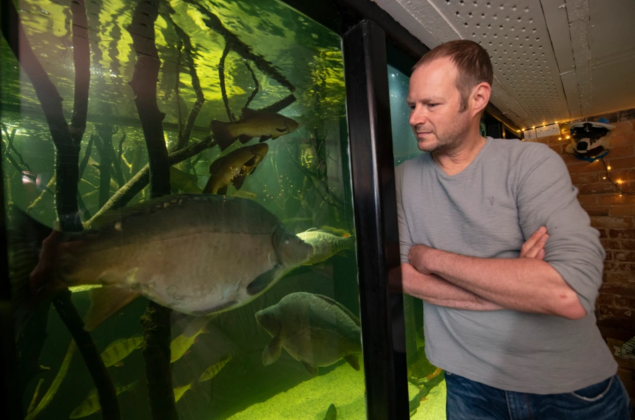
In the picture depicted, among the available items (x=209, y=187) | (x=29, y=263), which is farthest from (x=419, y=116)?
(x=29, y=263)

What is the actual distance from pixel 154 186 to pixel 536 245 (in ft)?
5.26

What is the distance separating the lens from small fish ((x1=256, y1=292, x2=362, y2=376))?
2.09 metres

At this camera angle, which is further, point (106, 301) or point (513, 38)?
point (513, 38)

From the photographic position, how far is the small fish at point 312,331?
6.85ft

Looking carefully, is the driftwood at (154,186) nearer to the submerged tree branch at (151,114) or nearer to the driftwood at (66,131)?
the submerged tree branch at (151,114)

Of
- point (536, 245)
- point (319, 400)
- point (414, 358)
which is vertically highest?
point (536, 245)

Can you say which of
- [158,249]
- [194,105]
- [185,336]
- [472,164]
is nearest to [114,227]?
[158,249]

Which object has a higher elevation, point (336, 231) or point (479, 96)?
point (479, 96)

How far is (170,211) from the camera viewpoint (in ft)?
4.16

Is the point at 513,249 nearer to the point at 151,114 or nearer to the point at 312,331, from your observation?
the point at 312,331

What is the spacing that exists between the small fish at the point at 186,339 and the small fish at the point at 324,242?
0.79 m

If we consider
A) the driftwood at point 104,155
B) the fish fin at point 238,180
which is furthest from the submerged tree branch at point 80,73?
the fish fin at point 238,180

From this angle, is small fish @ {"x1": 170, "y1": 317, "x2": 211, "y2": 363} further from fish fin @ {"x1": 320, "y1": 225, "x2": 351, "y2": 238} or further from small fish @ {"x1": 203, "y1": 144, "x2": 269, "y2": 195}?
fish fin @ {"x1": 320, "y1": 225, "x2": 351, "y2": 238}

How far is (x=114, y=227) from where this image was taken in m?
1.11
